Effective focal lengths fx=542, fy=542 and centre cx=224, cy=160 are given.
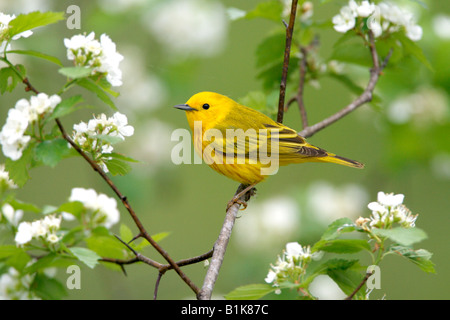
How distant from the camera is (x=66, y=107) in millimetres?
1968

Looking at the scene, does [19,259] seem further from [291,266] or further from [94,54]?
[291,266]

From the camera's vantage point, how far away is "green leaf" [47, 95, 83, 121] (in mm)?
1941

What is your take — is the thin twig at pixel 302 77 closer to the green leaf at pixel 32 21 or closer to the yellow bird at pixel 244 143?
the yellow bird at pixel 244 143

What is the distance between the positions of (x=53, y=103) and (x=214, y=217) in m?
5.07

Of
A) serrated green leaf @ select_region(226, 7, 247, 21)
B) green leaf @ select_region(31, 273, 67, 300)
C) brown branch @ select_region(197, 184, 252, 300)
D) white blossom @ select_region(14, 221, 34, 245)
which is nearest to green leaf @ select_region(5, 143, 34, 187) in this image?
white blossom @ select_region(14, 221, 34, 245)

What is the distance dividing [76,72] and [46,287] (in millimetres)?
1198

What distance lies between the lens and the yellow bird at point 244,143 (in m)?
3.55

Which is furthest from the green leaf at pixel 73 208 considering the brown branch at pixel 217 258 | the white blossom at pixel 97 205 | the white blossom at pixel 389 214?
the white blossom at pixel 389 214

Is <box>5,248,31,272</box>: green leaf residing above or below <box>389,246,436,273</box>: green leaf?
above

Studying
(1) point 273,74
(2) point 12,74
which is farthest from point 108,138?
(1) point 273,74

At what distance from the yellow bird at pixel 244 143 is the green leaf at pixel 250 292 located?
3.84 ft

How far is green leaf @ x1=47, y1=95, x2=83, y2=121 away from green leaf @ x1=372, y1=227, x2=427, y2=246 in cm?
118

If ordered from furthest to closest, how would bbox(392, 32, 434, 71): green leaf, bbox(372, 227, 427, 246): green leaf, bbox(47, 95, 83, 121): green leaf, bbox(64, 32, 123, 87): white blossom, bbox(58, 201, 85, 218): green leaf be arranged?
bbox(392, 32, 434, 71): green leaf < bbox(58, 201, 85, 218): green leaf < bbox(64, 32, 123, 87): white blossom < bbox(47, 95, 83, 121): green leaf < bbox(372, 227, 427, 246): green leaf

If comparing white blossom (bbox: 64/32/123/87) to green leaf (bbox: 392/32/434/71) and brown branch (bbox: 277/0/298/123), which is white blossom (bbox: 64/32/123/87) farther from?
green leaf (bbox: 392/32/434/71)
